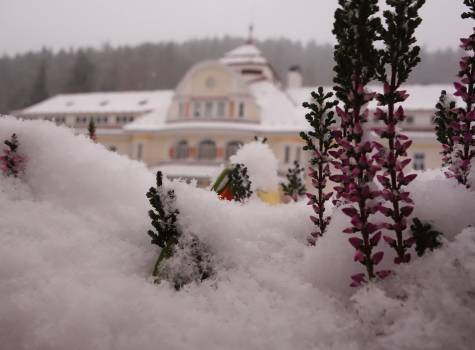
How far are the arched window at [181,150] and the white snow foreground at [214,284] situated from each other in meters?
26.2

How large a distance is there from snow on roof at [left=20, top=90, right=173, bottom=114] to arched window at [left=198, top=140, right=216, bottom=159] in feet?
26.8

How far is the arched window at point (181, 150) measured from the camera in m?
28.1

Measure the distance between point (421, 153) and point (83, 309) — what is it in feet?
92.6

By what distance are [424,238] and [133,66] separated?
7291cm

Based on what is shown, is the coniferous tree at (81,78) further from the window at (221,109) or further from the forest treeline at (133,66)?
the window at (221,109)

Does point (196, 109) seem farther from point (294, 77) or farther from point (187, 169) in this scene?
point (294, 77)

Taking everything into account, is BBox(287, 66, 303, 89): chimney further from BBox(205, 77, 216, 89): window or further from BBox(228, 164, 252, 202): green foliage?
BBox(228, 164, 252, 202): green foliage

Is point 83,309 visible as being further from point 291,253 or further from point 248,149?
point 248,149

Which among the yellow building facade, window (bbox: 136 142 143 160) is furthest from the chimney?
window (bbox: 136 142 143 160)

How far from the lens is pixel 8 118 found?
90.4 inches

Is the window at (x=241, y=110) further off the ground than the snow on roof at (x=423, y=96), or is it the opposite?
the snow on roof at (x=423, y=96)

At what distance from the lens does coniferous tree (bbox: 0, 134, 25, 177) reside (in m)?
2.04

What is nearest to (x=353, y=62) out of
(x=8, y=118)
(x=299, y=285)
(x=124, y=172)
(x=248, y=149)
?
(x=299, y=285)

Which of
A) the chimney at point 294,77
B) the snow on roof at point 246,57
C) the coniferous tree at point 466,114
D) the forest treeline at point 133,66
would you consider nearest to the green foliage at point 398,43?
the coniferous tree at point 466,114
